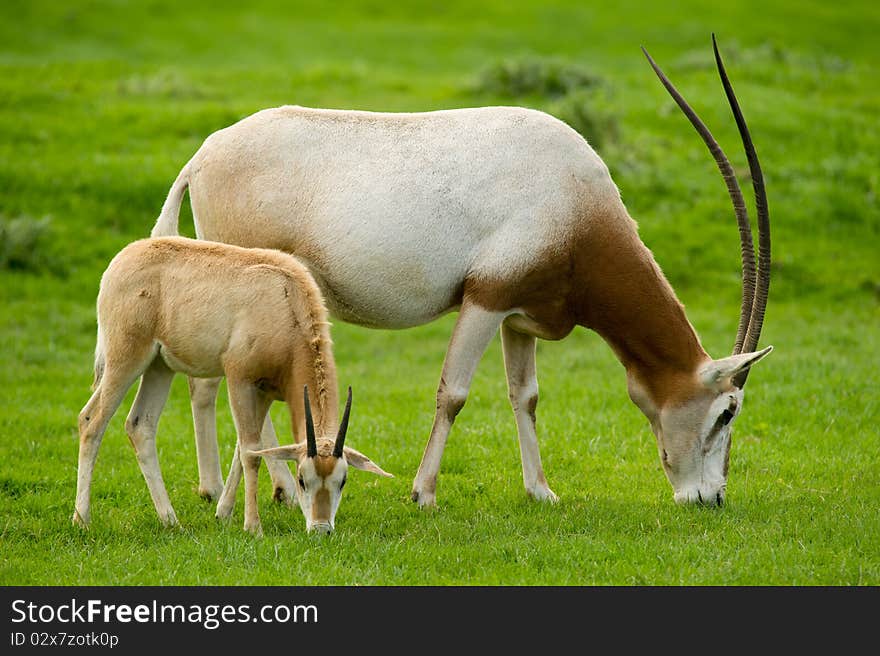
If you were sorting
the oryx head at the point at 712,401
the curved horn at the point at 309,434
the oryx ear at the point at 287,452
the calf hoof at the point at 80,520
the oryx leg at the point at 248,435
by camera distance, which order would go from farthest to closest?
1. the oryx head at the point at 712,401
2. the calf hoof at the point at 80,520
3. the oryx leg at the point at 248,435
4. the oryx ear at the point at 287,452
5. the curved horn at the point at 309,434

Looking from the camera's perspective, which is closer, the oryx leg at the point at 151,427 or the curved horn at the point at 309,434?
the curved horn at the point at 309,434

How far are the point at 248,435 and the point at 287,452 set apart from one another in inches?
29.7

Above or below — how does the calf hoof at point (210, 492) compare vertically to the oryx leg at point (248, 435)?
below

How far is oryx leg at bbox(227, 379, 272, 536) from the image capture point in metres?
7.92

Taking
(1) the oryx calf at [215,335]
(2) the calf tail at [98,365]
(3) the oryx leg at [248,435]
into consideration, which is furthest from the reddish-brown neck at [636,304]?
(2) the calf tail at [98,365]

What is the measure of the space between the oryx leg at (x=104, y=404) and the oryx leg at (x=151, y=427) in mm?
239

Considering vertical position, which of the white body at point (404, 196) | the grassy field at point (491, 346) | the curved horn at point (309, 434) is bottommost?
the grassy field at point (491, 346)

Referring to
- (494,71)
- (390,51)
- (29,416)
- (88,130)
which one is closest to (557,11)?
(390,51)

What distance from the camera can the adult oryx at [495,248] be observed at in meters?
8.57

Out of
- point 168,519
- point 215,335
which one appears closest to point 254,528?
point 168,519

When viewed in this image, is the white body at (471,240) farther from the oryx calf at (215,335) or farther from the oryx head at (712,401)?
the oryx calf at (215,335)

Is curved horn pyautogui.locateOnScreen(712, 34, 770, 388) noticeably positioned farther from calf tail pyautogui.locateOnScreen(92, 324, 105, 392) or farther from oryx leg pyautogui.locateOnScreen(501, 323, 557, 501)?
calf tail pyautogui.locateOnScreen(92, 324, 105, 392)

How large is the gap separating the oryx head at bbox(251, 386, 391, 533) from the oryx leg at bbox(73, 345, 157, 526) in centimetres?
134
